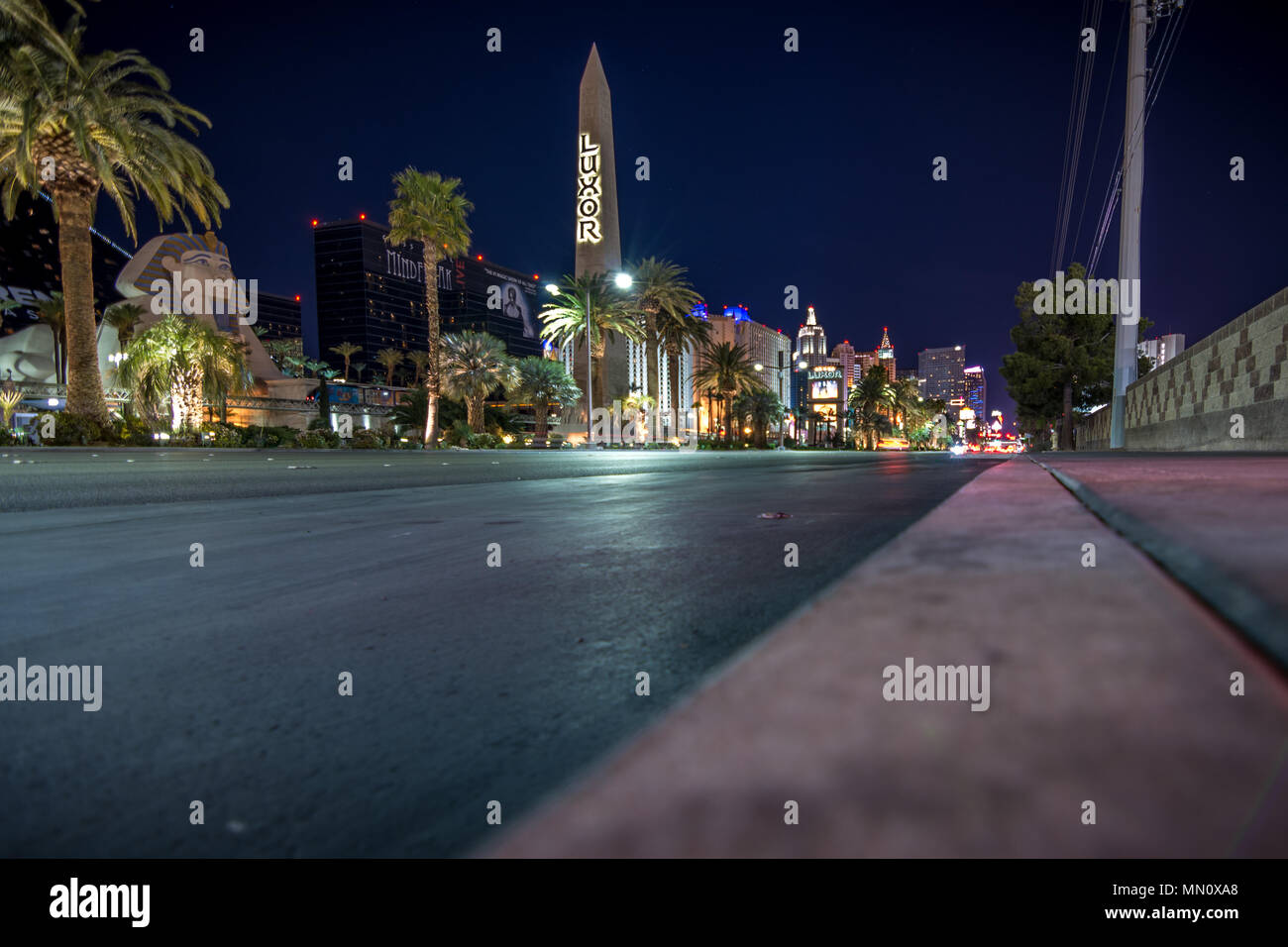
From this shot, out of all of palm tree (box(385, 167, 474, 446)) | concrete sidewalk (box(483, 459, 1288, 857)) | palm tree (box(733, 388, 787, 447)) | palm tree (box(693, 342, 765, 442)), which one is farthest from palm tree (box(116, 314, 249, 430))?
palm tree (box(733, 388, 787, 447))

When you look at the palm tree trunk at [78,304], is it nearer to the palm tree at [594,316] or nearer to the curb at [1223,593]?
the curb at [1223,593]

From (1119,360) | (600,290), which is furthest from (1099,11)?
(600,290)

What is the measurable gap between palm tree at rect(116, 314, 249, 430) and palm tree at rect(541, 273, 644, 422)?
63.7ft

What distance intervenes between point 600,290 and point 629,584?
40302 mm

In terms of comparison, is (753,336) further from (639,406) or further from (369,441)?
(369,441)

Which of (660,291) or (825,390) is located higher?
(825,390)

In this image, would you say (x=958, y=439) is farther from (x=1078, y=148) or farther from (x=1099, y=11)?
(x=1099, y=11)

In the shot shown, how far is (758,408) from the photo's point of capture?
6128 cm

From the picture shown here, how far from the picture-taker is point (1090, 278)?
36562mm

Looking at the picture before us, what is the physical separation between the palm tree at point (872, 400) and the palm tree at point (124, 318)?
76944 mm

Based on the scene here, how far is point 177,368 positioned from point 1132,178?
3483cm

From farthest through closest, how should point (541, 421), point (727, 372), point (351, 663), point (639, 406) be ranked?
1. point (727, 372)
2. point (639, 406)
3. point (541, 421)
4. point (351, 663)

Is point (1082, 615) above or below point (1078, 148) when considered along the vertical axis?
below

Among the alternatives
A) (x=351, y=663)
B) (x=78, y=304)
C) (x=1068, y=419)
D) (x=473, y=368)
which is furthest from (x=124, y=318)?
(x=1068, y=419)
